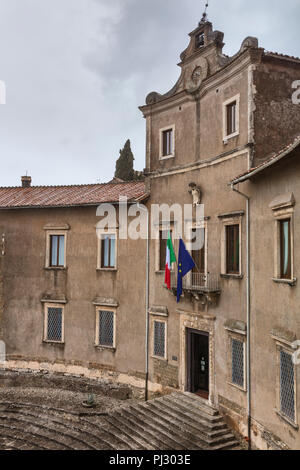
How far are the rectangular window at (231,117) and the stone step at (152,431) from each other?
1088cm

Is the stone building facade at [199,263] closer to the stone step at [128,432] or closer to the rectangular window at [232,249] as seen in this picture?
the rectangular window at [232,249]

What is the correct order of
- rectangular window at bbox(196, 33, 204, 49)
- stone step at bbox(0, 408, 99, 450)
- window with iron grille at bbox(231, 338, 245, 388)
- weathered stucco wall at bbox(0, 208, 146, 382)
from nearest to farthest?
1. window with iron grille at bbox(231, 338, 245, 388)
2. stone step at bbox(0, 408, 99, 450)
3. rectangular window at bbox(196, 33, 204, 49)
4. weathered stucco wall at bbox(0, 208, 146, 382)

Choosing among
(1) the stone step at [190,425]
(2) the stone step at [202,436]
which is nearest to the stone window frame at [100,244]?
(1) the stone step at [190,425]

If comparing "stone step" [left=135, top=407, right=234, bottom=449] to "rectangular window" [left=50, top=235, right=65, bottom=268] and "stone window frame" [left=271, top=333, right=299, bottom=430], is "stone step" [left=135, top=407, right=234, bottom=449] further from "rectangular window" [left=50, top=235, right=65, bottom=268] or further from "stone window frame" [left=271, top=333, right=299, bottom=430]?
"rectangular window" [left=50, top=235, right=65, bottom=268]

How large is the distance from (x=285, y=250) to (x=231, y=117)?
5977 mm

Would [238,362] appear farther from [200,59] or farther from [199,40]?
[199,40]

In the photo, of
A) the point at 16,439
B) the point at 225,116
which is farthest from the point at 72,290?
the point at 225,116

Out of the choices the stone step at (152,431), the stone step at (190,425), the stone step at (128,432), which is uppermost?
the stone step at (190,425)

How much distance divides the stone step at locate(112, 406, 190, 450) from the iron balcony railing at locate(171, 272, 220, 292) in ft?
16.6

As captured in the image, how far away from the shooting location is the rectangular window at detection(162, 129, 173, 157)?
1745cm

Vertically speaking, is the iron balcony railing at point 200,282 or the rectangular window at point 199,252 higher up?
the rectangular window at point 199,252

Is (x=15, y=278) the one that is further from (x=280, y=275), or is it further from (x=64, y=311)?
(x=280, y=275)

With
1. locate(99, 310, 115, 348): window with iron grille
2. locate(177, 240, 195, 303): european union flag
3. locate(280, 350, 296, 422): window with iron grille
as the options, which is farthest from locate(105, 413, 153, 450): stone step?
locate(177, 240, 195, 303): european union flag

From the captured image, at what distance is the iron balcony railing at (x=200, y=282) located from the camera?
1446 cm
